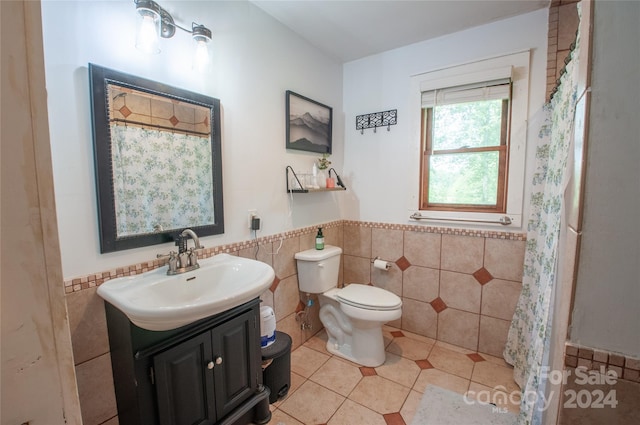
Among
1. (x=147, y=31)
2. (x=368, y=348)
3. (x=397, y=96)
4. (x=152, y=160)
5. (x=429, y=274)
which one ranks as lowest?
(x=368, y=348)

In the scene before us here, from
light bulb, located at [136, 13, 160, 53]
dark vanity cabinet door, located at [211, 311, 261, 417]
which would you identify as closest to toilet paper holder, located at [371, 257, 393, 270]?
dark vanity cabinet door, located at [211, 311, 261, 417]

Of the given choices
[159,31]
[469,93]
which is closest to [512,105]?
[469,93]

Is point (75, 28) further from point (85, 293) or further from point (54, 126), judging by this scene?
point (85, 293)

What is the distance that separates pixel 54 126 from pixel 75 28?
390 millimetres

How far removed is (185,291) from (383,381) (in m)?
1.42

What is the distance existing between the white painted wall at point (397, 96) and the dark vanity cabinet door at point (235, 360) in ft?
5.07

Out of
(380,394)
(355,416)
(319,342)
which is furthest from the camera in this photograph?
Result: (319,342)

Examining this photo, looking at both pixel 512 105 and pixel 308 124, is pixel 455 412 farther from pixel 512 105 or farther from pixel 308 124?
pixel 308 124

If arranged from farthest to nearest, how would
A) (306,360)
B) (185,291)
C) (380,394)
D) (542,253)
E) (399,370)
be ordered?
(306,360)
(399,370)
(380,394)
(542,253)
(185,291)

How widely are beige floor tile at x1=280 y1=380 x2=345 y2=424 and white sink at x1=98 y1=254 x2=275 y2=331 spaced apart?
0.88m

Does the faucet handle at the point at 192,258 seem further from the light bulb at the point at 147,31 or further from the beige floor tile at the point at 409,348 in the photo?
the beige floor tile at the point at 409,348

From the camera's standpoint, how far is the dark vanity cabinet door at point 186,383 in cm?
109

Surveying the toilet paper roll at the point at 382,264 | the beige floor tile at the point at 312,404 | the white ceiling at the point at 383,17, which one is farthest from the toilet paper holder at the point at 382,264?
the white ceiling at the point at 383,17

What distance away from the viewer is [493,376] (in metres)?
1.89
